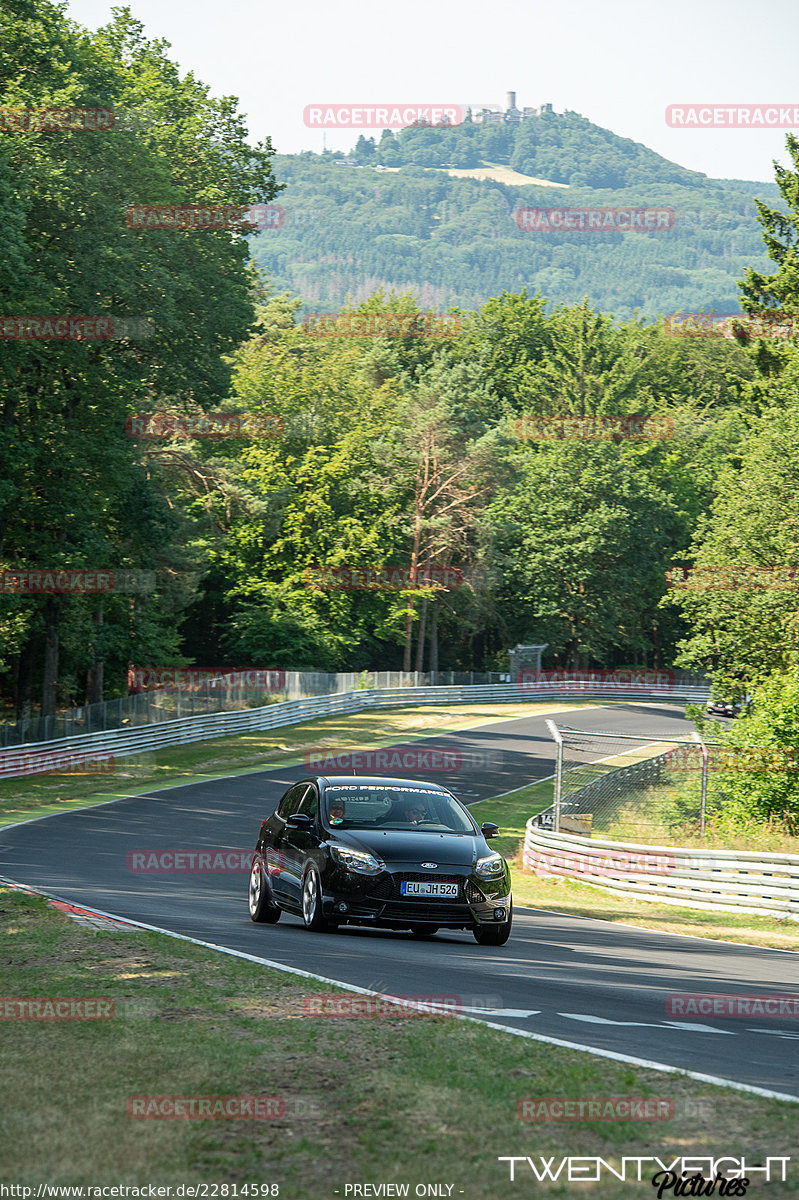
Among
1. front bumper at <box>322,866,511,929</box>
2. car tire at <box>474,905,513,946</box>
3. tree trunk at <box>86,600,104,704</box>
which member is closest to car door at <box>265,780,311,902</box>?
front bumper at <box>322,866,511,929</box>

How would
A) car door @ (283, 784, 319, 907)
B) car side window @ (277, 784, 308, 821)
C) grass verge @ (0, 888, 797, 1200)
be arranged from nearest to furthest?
grass verge @ (0, 888, 797, 1200) → car door @ (283, 784, 319, 907) → car side window @ (277, 784, 308, 821)

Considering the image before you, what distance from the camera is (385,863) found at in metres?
12.2

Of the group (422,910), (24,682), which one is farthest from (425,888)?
(24,682)

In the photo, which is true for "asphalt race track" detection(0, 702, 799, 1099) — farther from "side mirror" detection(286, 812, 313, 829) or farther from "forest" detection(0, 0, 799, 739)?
"forest" detection(0, 0, 799, 739)

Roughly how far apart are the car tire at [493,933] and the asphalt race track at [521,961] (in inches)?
6.7

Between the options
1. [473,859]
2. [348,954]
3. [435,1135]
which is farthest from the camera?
[473,859]

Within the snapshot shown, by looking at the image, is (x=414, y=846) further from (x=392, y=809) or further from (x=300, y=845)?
(x=300, y=845)

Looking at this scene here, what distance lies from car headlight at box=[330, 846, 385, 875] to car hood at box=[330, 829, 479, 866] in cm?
6

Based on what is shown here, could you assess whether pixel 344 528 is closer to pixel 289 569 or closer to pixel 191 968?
pixel 289 569

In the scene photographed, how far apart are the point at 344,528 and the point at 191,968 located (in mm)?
61839

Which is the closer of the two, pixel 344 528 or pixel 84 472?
pixel 84 472

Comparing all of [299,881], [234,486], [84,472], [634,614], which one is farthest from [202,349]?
[634,614]

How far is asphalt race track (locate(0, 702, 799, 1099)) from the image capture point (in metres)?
7.96

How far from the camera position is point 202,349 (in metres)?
40.6
